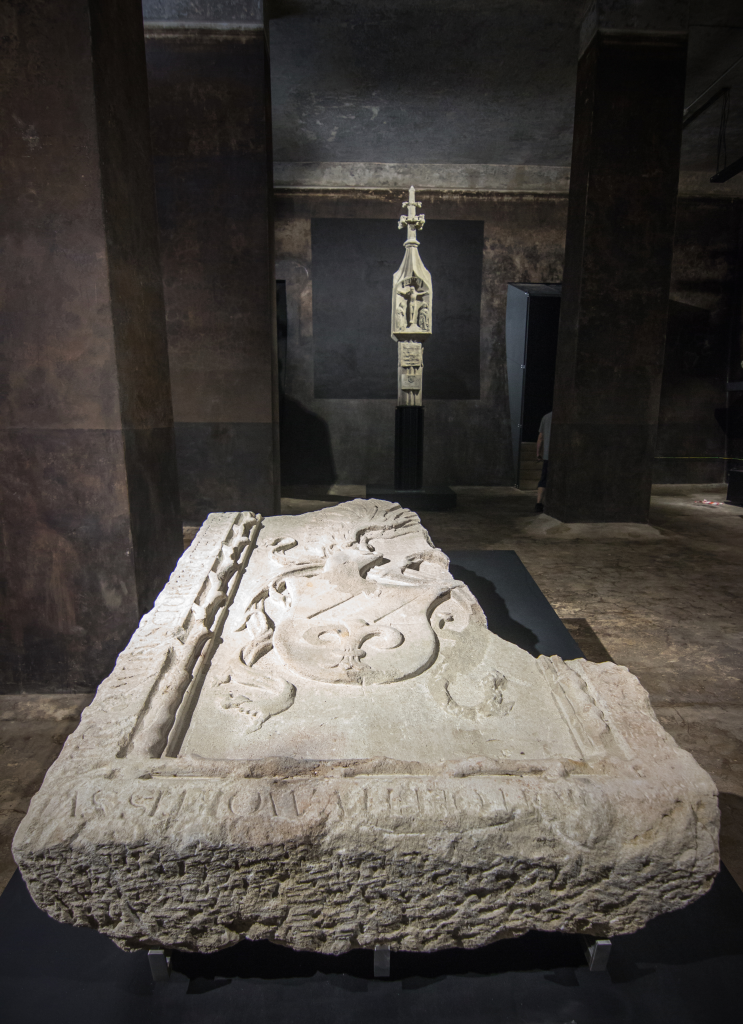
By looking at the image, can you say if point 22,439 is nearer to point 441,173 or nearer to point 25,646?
point 25,646

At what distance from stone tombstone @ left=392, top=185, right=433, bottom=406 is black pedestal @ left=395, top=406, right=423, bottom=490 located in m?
0.13

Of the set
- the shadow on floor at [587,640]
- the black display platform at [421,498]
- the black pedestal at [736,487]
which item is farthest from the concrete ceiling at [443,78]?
the shadow on floor at [587,640]

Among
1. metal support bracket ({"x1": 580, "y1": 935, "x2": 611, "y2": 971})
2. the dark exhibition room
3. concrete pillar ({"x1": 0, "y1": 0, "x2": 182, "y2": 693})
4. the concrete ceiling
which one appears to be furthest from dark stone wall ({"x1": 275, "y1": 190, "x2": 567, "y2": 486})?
metal support bracket ({"x1": 580, "y1": 935, "x2": 611, "y2": 971})

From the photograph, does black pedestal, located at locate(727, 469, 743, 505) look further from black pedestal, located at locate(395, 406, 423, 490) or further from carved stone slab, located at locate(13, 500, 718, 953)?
carved stone slab, located at locate(13, 500, 718, 953)

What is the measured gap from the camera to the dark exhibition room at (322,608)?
3.86 ft

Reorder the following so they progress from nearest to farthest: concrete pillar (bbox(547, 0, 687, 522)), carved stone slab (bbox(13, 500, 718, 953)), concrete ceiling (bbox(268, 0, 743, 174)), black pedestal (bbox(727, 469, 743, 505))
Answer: carved stone slab (bbox(13, 500, 718, 953)) < concrete pillar (bbox(547, 0, 687, 522)) < concrete ceiling (bbox(268, 0, 743, 174)) < black pedestal (bbox(727, 469, 743, 505))

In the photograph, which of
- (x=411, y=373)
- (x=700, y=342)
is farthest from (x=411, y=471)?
(x=700, y=342)

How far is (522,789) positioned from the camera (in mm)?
1204

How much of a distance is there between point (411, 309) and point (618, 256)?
2.33 metres

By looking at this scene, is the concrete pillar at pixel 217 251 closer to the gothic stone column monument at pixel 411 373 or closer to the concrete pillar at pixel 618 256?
the gothic stone column monument at pixel 411 373

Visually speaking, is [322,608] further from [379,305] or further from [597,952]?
[379,305]

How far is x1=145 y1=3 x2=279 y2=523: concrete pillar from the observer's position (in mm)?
5027

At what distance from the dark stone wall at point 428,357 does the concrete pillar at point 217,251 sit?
127 inches

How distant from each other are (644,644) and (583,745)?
7.44 ft
